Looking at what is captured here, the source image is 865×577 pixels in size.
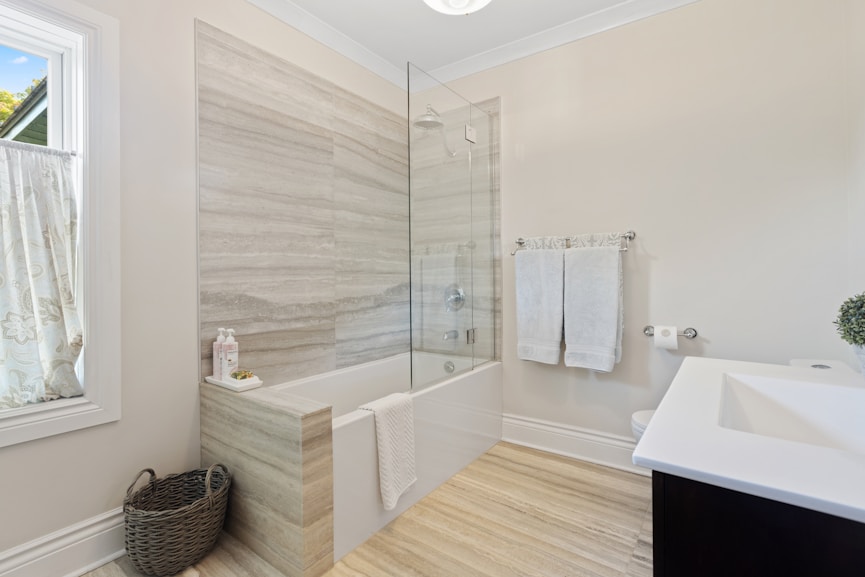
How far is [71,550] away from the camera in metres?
1.48

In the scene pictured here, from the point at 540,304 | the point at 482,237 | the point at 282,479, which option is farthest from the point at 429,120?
the point at 282,479

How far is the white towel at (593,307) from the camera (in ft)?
7.38

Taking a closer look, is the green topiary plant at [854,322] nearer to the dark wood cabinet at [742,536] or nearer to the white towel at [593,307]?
the dark wood cabinet at [742,536]

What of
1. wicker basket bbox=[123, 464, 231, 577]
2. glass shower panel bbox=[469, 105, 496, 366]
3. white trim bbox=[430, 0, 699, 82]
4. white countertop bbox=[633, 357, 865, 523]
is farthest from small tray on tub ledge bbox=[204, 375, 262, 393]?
white trim bbox=[430, 0, 699, 82]

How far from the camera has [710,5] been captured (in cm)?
205

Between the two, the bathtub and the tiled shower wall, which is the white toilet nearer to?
the bathtub

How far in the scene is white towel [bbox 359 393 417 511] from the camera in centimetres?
175

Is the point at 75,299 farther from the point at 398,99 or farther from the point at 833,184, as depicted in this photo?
the point at 833,184

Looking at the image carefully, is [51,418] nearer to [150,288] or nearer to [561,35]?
[150,288]

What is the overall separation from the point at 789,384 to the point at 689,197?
3.97ft

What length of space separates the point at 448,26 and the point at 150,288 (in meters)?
2.21

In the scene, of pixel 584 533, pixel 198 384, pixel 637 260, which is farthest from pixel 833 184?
pixel 198 384

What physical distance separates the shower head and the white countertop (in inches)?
74.8

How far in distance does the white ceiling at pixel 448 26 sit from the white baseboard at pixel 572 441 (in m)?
2.45
